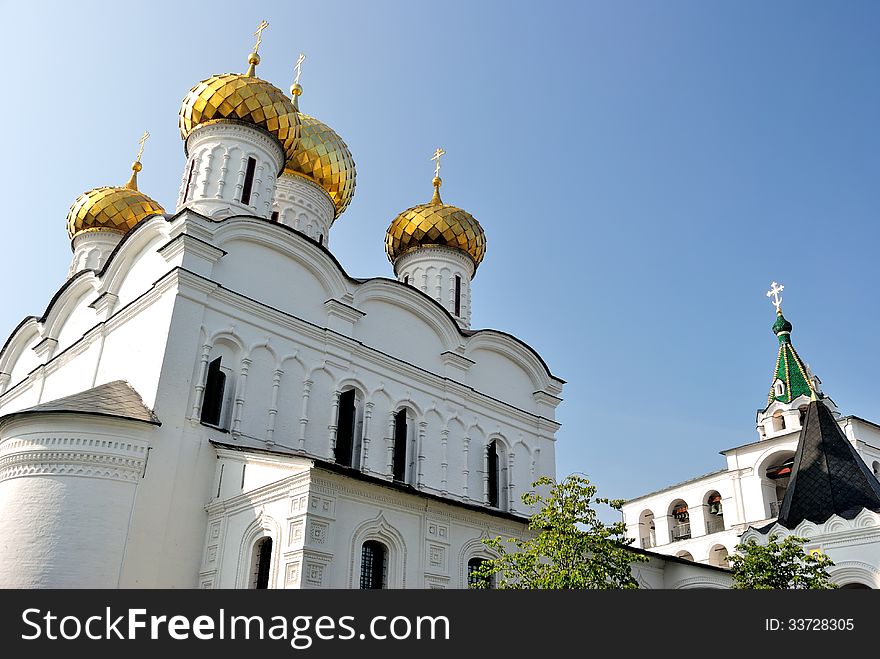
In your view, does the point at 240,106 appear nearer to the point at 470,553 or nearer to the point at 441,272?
the point at 441,272

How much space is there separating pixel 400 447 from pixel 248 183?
5.28 meters

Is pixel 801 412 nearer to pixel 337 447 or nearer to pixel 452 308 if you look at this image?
pixel 452 308

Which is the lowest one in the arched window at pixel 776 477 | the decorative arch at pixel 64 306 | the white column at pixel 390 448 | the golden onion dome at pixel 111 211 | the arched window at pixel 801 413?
the white column at pixel 390 448

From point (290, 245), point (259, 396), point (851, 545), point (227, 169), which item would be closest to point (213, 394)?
point (259, 396)

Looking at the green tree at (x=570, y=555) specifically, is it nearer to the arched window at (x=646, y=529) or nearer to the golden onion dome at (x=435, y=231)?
the golden onion dome at (x=435, y=231)

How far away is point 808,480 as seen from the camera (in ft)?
42.3

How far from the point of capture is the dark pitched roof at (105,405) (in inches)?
365

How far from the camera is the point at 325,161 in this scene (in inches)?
665

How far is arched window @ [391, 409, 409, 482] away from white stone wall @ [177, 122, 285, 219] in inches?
162

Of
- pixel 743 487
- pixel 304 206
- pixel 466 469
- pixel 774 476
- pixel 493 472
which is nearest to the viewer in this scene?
pixel 466 469

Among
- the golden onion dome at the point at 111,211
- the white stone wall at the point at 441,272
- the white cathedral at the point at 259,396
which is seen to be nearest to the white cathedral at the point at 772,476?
the white cathedral at the point at 259,396

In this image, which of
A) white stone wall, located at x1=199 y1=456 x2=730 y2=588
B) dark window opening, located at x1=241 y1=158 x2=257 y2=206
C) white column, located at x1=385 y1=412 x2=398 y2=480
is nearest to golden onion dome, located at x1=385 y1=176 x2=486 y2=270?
dark window opening, located at x1=241 y1=158 x2=257 y2=206

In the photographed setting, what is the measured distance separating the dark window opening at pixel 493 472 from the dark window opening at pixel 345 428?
3014 mm
